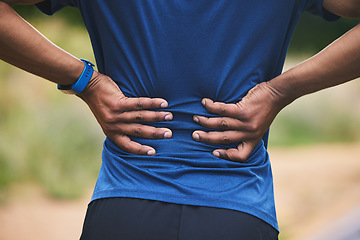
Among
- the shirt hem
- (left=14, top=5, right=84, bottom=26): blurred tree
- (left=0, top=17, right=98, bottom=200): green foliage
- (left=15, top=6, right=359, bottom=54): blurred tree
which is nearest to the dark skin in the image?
the shirt hem

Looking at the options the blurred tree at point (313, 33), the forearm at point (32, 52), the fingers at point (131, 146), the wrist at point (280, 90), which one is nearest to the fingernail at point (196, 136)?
the fingers at point (131, 146)

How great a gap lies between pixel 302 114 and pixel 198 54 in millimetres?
10136

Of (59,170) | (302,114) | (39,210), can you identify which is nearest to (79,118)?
(59,170)

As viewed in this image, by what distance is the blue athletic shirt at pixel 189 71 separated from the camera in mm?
1023

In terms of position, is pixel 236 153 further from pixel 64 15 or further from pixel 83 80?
pixel 64 15

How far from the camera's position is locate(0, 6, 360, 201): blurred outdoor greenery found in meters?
6.33

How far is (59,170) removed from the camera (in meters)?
6.48

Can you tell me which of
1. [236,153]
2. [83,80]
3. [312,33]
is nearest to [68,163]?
[312,33]

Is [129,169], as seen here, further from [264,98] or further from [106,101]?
[264,98]

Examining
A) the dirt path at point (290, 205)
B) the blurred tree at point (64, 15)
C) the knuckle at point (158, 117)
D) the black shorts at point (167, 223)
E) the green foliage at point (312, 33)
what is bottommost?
the black shorts at point (167, 223)

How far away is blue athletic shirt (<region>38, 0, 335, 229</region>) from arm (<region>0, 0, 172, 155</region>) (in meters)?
0.03

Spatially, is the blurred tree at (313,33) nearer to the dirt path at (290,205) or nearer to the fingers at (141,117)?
the dirt path at (290,205)

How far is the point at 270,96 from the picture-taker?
3.87 ft

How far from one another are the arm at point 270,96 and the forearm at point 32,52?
0.38 meters
